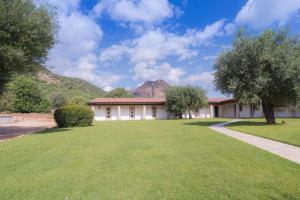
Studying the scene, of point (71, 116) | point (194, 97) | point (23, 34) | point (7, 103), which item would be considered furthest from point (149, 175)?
point (7, 103)

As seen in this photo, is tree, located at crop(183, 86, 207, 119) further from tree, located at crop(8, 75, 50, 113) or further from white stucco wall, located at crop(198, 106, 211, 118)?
tree, located at crop(8, 75, 50, 113)

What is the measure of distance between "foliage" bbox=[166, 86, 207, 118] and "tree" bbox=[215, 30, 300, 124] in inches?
642

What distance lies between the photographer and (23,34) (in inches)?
491

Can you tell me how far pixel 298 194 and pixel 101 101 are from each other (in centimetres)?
3623

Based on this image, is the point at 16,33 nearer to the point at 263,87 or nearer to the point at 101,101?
the point at 263,87

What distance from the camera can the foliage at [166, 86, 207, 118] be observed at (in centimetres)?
3600

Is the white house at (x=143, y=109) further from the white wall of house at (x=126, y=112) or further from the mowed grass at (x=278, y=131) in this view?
the mowed grass at (x=278, y=131)

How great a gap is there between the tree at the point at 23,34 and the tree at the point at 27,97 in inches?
970

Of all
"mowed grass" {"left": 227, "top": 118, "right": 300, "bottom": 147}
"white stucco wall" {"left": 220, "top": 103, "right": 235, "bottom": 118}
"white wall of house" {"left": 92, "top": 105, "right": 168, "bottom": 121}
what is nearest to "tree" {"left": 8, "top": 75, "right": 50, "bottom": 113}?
"white wall of house" {"left": 92, "top": 105, "right": 168, "bottom": 121}

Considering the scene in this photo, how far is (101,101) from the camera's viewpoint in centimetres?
3897

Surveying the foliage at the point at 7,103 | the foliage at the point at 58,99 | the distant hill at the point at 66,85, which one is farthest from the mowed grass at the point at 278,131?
the distant hill at the point at 66,85

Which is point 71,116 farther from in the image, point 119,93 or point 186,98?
point 119,93

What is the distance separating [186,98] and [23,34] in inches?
1034

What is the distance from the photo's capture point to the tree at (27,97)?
1449 inches
